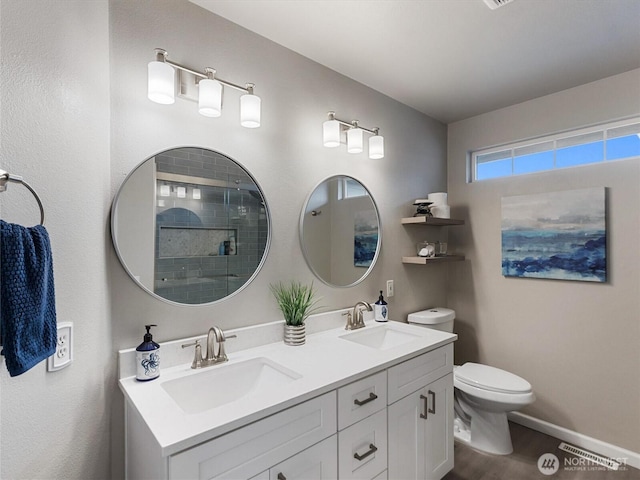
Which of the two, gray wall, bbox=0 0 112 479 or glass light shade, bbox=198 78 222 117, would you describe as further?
glass light shade, bbox=198 78 222 117

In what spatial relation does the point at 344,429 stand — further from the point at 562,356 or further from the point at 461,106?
the point at 461,106

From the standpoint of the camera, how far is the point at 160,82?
131 centimetres

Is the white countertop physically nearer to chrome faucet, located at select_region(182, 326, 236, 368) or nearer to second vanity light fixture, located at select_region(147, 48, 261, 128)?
chrome faucet, located at select_region(182, 326, 236, 368)

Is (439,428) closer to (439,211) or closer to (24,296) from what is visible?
(439,211)

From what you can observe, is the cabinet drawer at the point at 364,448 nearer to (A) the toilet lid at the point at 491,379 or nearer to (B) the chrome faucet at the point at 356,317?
(B) the chrome faucet at the point at 356,317

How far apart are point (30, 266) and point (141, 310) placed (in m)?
0.58

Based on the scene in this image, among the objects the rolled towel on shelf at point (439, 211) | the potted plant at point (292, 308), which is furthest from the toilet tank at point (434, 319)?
the potted plant at point (292, 308)

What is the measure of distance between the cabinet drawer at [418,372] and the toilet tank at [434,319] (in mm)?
601

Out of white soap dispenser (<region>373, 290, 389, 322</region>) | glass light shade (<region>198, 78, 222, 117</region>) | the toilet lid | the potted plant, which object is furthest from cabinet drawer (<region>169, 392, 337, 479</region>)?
the toilet lid

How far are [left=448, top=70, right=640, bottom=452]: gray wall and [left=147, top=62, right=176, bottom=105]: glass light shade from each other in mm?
2442

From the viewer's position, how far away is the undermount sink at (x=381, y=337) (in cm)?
194

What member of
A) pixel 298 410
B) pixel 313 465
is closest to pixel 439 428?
pixel 313 465

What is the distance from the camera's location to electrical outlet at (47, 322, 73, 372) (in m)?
0.99

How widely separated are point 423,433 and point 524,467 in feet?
3.03
